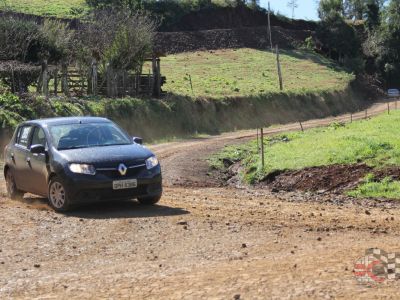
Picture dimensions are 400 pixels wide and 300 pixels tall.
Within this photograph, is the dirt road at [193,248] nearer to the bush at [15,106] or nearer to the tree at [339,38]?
the bush at [15,106]

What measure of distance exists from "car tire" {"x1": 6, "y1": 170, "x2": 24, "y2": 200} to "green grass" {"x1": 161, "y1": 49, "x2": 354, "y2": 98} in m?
30.6

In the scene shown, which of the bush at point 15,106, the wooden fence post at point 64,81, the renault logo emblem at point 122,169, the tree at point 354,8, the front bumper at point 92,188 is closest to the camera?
the front bumper at point 92,188

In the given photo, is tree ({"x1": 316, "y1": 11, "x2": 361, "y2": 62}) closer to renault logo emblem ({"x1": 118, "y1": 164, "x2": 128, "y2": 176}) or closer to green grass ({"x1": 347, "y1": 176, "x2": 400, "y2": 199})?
green grass ({"x1": 347, "y1": 176, "x2": 400, "y2": 199})

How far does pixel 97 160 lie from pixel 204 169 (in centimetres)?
1106

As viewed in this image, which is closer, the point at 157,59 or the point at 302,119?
the point at 157,59

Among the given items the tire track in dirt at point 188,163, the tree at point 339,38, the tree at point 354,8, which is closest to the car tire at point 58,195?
the tire track in dirt at point 188,163

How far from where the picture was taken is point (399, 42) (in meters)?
81.2

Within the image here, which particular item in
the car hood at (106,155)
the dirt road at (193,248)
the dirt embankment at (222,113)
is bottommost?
the dirt embankment at (222,113)

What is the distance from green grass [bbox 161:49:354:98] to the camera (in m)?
51.0

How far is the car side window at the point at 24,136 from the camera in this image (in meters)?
13.5

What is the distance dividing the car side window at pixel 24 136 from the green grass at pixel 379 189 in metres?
6.86

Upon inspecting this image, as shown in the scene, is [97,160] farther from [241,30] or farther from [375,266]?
[241,30]

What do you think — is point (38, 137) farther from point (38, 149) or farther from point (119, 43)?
point (119, 43)

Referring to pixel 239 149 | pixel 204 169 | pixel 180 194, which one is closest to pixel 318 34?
pixel 239 149
